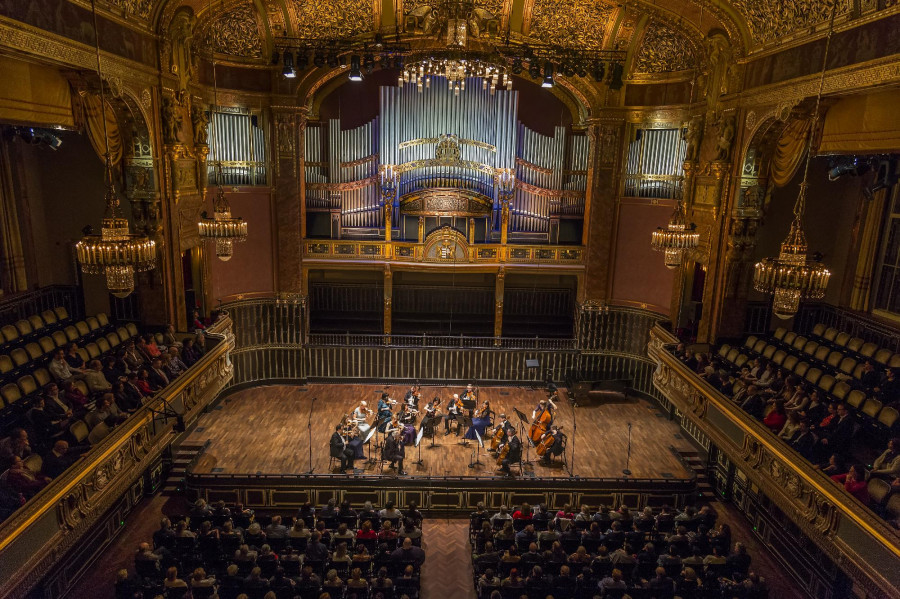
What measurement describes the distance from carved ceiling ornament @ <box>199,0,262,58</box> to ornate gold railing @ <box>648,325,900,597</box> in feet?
41.3

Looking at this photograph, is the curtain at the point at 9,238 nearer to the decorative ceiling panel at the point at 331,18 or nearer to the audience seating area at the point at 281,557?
the audience seating area at the point at 281,557

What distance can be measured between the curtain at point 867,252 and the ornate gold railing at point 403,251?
6424 millimetres

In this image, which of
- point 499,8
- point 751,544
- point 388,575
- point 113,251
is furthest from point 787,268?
point 499,8

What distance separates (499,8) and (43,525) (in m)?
13.6

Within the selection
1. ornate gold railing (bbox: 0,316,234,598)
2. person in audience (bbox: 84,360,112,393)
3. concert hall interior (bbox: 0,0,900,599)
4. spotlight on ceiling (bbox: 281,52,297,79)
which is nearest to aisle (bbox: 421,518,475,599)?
concert hall interior (bbox: 0,0,900,599)

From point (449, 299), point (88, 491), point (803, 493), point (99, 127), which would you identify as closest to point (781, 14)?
point (803, 493)

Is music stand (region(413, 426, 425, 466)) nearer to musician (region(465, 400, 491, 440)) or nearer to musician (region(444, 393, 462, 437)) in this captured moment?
musician (region(444, 393, 462, 437))

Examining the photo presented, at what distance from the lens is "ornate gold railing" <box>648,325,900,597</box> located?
654cm

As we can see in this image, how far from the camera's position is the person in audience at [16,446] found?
7.19m

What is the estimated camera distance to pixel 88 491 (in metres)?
7.52

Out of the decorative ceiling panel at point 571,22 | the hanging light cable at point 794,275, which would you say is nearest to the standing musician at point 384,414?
the hanging light cable at point 794,275

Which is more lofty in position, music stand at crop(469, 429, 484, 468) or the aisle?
music stand at crop(469, 429, 484, 468)

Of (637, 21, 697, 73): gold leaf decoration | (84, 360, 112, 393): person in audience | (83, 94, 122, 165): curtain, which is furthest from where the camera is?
(637, 21, 697, 73): gold leaf decoration

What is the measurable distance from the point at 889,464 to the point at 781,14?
7672 millimetres
